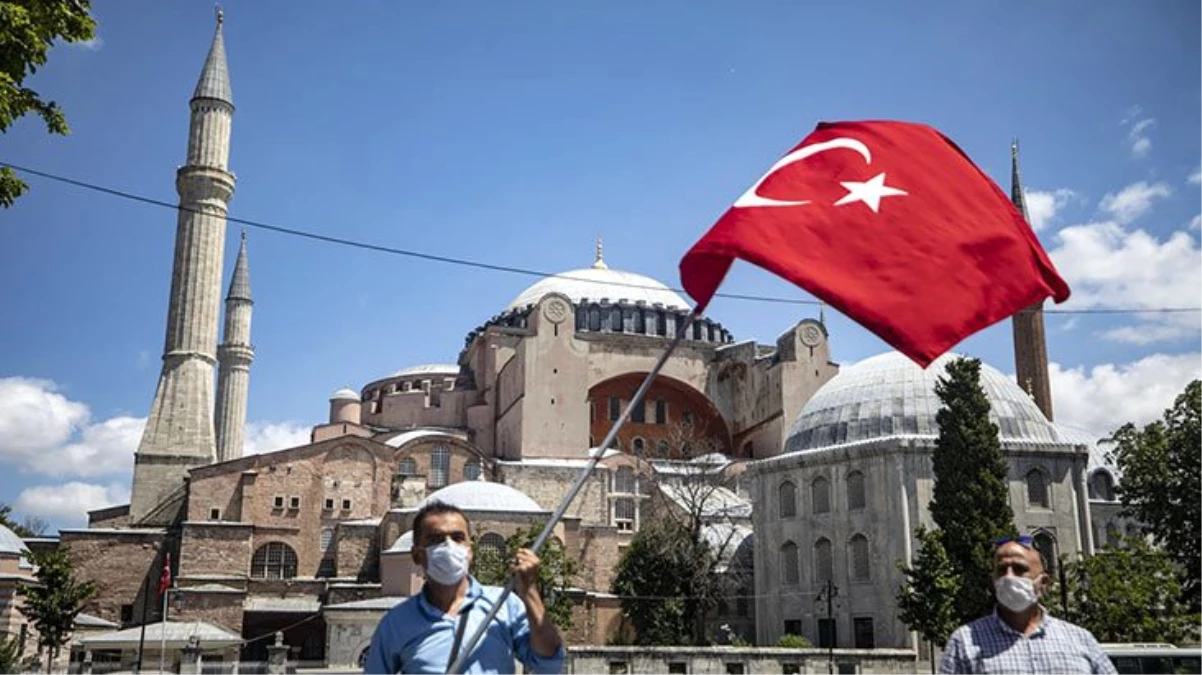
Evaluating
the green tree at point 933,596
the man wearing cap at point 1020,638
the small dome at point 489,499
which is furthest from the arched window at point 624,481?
the man wearing cap at point 1020,638

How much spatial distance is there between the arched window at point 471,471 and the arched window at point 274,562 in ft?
21.7

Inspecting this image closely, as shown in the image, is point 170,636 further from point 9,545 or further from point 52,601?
point 9,545

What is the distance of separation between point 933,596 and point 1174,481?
30.1ft

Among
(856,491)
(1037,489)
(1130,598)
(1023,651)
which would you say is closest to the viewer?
(1023,651)

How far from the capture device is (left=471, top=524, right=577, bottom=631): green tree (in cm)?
2964

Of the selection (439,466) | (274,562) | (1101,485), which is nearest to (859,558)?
(1101,485)

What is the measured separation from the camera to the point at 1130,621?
77.8ft

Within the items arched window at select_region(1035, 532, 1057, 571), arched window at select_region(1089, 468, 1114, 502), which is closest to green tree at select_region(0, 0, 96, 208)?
arched window at select_region(1035, 532, 1057, 571)

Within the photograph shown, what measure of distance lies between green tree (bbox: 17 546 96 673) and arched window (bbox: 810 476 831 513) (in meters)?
19.7

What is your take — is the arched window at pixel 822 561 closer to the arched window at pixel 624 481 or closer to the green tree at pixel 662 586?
the green tree at pixel 662 586

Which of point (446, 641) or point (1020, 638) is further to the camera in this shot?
point (1020, 638)

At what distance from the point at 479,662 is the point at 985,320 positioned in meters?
2.64

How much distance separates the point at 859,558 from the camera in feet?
96.0

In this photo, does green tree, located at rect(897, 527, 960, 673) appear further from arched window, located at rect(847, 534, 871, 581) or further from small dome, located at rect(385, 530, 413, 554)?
small dome, located at rect(385, 530, 413, 554)
